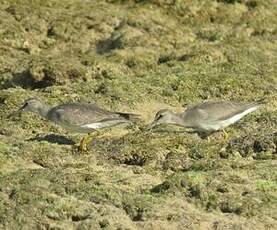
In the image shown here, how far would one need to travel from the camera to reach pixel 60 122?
1470 centimetres

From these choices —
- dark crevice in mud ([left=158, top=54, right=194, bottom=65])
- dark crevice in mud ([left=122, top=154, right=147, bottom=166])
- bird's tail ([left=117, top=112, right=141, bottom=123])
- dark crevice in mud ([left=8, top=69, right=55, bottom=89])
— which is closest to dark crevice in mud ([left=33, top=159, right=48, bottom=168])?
dark crevice in mud ([left=122, top=154, right=147, bottom=166])

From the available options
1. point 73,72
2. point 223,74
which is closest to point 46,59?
point 73,72

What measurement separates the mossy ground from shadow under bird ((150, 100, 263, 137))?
0.86ft

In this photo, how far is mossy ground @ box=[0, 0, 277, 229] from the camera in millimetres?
11125

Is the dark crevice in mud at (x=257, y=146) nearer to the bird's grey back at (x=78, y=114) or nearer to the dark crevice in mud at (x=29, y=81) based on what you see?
the bird's grey back at (x=78, y=114)

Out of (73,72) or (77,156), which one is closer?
(77,156)

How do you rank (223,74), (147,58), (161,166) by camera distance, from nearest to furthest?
(161,166) < (223,74) < (147,58)

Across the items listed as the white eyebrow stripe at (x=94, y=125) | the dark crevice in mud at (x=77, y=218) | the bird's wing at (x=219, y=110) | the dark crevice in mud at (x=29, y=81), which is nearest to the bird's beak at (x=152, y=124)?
the bird's wing at (x=219, y=110)

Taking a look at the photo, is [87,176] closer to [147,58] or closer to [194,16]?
[147,58]

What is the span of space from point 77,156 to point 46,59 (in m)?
6.22

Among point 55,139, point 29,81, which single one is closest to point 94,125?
point 55,139

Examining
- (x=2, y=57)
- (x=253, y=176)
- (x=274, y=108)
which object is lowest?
(x=2, y=57)

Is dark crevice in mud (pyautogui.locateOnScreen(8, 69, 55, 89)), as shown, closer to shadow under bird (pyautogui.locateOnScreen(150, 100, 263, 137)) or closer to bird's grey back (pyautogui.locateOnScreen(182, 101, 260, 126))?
shadow under bird (pyautogui.locateOnScreen(150, 100, 263, 137))

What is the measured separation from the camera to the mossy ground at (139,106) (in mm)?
11125
